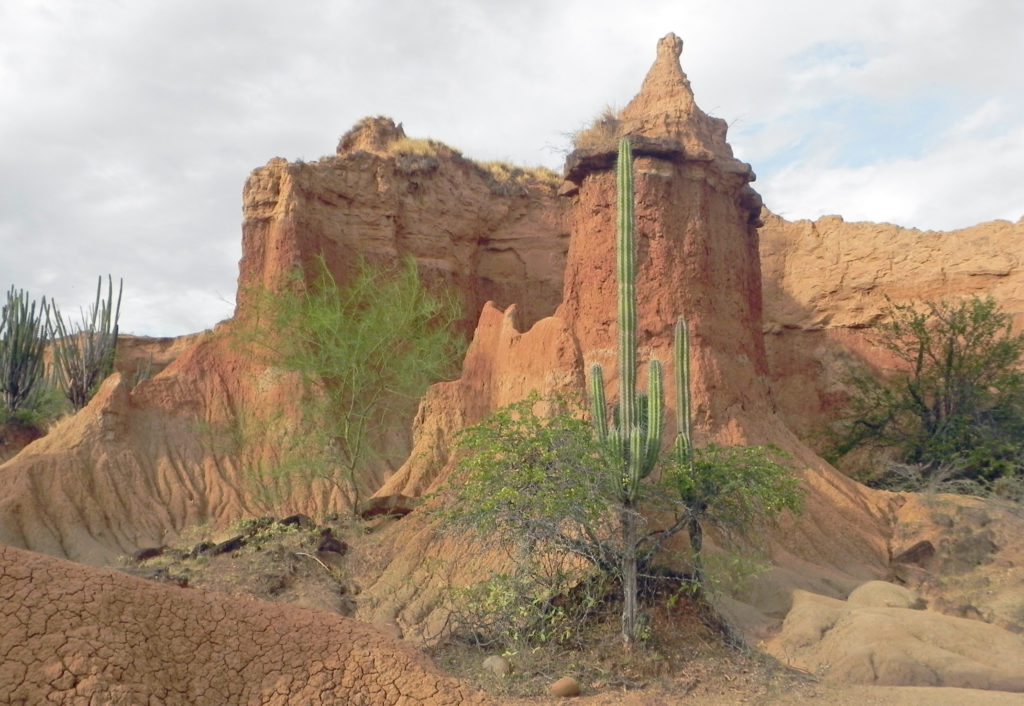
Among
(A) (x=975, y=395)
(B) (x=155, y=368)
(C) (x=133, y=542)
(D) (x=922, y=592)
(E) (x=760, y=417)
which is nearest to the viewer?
(D) (x=922, y=592)

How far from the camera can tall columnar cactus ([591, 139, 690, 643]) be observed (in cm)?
1023

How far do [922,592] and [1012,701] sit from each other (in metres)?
6.28

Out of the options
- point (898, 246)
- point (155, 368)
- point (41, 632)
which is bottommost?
point (41, 632)

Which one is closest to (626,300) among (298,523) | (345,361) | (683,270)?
(683,270)

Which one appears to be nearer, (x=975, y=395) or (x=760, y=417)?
(x=760, y=417)

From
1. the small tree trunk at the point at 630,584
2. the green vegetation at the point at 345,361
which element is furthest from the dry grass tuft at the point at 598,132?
the small tree trunk at the point at 630,584

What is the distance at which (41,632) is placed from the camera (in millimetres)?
5387

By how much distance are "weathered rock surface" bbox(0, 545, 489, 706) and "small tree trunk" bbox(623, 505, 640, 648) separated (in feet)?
13.5

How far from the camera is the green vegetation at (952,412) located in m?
21.5

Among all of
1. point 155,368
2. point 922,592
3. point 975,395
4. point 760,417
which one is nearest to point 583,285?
point 760,417

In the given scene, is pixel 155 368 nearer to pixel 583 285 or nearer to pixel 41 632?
pixel 583 285

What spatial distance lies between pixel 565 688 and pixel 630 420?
3.15 metres

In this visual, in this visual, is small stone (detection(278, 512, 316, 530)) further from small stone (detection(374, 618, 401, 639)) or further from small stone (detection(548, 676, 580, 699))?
small stone (detection(548, 676, 580, 699))

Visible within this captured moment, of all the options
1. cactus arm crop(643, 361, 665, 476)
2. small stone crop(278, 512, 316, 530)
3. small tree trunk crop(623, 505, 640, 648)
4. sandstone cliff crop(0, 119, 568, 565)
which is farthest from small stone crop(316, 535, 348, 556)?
cactus arm crop(643, 361, 665, 476)
